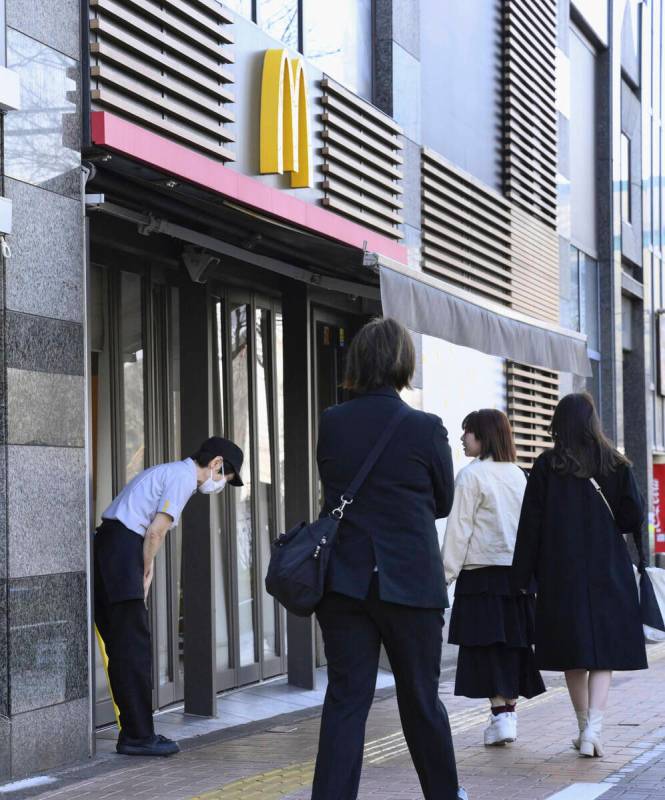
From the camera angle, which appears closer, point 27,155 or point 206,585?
point 27,155

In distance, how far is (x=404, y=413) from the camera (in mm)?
4965

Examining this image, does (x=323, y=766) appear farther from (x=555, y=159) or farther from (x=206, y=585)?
(x=555, y=159)

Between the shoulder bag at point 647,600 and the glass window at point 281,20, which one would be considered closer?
the shoulder bag at point 647,600

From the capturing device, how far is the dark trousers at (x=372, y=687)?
481 cm

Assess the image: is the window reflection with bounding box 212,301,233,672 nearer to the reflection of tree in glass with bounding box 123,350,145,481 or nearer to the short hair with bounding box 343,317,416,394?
the reflection of tree in glass with bounding box 123,350,145,481

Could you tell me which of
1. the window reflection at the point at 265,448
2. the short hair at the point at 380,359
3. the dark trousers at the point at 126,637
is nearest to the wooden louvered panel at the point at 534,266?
the window reflection at the point at 265,448

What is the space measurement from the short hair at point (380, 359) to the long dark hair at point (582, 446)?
2033mm

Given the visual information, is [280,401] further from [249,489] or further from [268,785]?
[268,785]

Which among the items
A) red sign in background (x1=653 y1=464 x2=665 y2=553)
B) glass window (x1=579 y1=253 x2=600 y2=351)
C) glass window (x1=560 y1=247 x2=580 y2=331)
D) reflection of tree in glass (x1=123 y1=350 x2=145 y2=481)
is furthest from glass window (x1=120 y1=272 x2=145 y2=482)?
red sign in background (x1=653 y1=464 x2=665 y2=553)

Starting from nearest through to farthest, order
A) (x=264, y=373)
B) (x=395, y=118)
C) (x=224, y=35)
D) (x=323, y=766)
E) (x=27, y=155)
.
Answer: (x=323, y=766)
(x=27, y=155)
(x=224, y=35)
(x=264, y=373)
(x=395, y=118)

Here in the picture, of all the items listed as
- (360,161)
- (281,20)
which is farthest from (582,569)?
(281,20)

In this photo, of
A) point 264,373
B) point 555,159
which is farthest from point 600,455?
point 555,159

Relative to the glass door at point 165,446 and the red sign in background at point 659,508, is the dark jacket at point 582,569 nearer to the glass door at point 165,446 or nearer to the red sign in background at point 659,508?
the glass door at point 165,446

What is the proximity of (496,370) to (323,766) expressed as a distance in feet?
32.1
